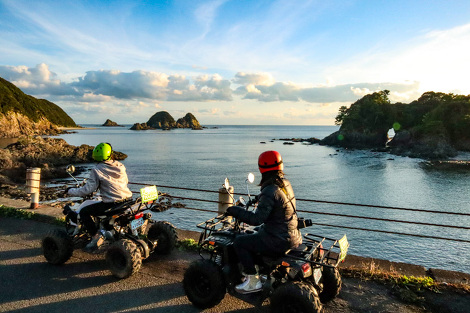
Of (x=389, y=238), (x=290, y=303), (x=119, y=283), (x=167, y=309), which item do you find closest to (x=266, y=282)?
(x=290, y=303)

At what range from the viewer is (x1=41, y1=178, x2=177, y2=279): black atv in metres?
5.30

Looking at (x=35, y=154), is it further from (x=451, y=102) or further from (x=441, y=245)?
(x=451, y=102)

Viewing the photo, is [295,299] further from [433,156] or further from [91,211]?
[433,156]

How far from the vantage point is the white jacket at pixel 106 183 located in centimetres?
556

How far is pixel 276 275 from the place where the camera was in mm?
4039

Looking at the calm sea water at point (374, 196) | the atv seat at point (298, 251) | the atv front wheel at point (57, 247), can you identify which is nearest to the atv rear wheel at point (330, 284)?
the atv seat at point (298, 251)

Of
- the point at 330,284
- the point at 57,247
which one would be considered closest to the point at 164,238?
the point at 57,247

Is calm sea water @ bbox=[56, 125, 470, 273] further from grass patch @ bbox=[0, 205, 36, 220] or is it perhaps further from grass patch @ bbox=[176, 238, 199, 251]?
grass patch @ bbox=[176, 238, 199, 251]

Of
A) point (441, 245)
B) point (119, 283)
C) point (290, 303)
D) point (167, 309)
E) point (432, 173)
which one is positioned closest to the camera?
point (290, 303)

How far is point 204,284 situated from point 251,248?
3.18ft


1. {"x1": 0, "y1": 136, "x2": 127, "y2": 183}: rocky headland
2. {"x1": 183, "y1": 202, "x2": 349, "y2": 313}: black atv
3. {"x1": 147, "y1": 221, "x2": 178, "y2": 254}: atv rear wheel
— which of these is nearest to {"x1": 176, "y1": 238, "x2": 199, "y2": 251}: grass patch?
{"x1": 147, "y1": 221, "x2": 178, "y2": 254}: atv rear wheel

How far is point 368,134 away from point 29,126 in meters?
134

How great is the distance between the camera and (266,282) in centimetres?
400

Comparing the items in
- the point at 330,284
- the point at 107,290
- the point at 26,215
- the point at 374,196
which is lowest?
the point at 374,196
